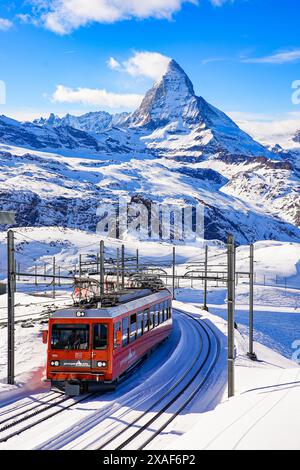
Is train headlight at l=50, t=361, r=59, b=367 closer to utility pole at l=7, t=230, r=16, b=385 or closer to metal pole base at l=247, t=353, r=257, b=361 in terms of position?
utility pole at l=7, t=230, r=16, b=385

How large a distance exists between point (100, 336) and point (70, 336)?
48.3 inches

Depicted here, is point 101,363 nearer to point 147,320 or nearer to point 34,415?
point 34,415

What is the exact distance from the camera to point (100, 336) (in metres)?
21.3

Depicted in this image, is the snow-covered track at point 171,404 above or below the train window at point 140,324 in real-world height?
below

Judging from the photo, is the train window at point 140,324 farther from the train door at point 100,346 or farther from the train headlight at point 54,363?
the train headlight at point 54,363

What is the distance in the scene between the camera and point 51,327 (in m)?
21.6

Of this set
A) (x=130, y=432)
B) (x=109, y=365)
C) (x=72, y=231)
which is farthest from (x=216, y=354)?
(x=72, y=231)

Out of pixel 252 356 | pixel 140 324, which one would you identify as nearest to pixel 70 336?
pixel 140 324

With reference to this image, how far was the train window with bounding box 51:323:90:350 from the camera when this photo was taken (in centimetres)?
2138

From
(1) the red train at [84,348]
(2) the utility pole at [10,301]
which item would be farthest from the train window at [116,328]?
(2) the utility pole at [10,301]

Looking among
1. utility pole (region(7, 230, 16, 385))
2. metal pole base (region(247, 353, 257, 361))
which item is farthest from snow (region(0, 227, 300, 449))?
metal pole base (region(247, 353, 257, 361))

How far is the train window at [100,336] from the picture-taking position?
69.7 ft

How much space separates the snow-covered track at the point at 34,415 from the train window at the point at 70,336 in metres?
1.96
